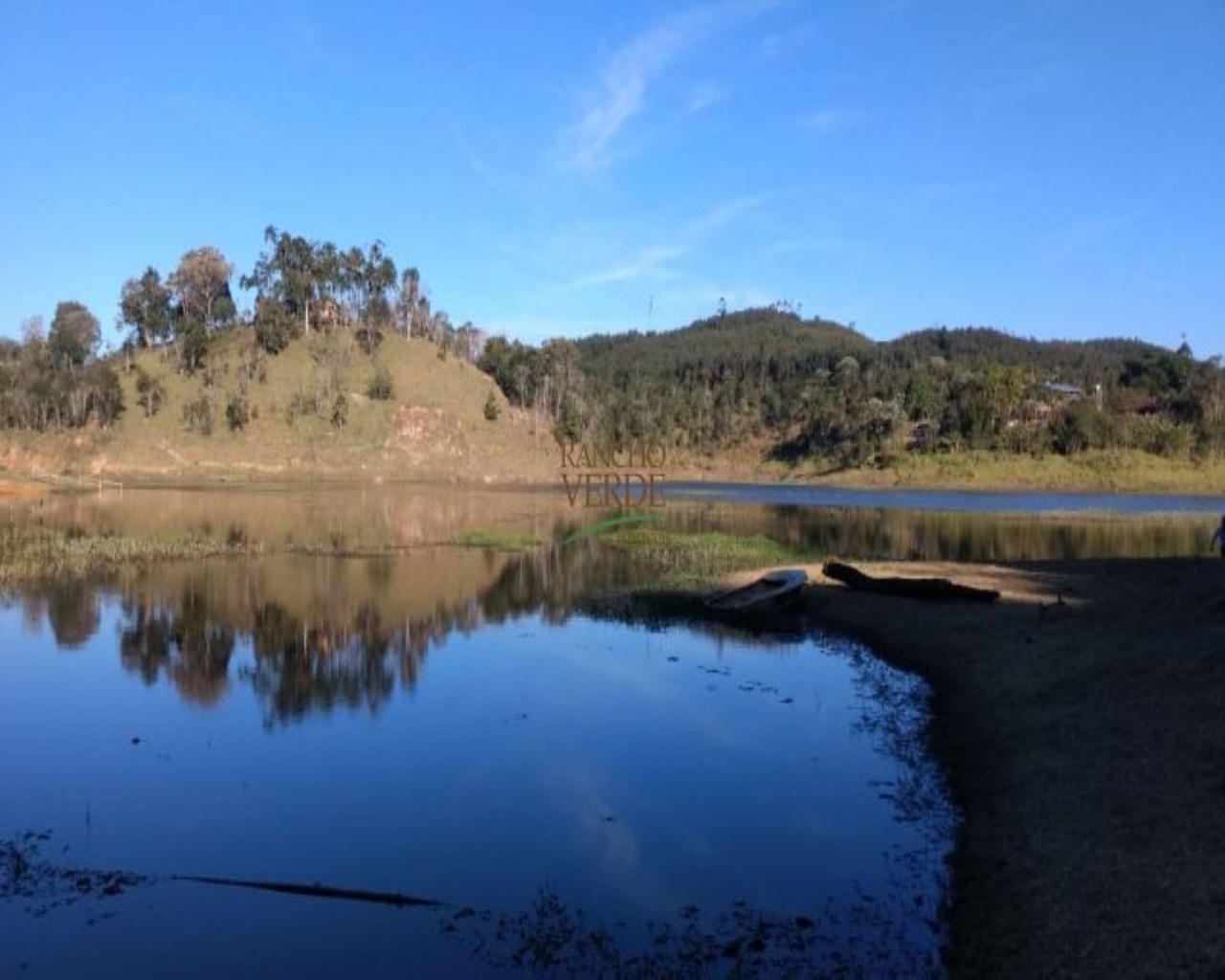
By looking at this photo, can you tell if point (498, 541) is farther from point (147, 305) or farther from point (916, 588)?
point (147, 305)

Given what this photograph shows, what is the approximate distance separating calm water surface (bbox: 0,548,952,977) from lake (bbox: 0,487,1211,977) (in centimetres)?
5

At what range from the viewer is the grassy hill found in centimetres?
12081

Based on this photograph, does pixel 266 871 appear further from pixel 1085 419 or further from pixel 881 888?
pixel 1085 419

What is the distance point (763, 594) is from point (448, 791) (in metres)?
17.3

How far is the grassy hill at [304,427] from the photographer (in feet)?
396

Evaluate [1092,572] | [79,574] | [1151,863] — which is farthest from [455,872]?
[1092,572]

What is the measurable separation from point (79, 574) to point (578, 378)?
144 metres

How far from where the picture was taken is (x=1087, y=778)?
1325 cm

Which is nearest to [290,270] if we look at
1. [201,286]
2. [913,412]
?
[201,286]

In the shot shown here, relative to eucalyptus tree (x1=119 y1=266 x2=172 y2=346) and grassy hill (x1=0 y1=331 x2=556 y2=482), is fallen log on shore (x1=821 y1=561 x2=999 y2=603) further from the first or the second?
eucalyptus tree (x1=119 y1=266 x2=172 y2=346)

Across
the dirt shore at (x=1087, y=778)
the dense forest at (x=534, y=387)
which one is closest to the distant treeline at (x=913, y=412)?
the dense forest at (x=534, y=387)

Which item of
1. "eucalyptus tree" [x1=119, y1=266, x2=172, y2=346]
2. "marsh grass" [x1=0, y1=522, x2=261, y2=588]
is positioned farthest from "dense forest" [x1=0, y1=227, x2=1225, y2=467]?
"marsh grass" [x1=0, y1=522, x2=261, y2=588]

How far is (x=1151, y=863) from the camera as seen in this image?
33.2ft

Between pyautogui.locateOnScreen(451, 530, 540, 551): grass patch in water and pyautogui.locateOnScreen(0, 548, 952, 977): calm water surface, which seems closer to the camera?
pyautogui.locateOnScreen(0, 548, 952, 977): calm water surface
